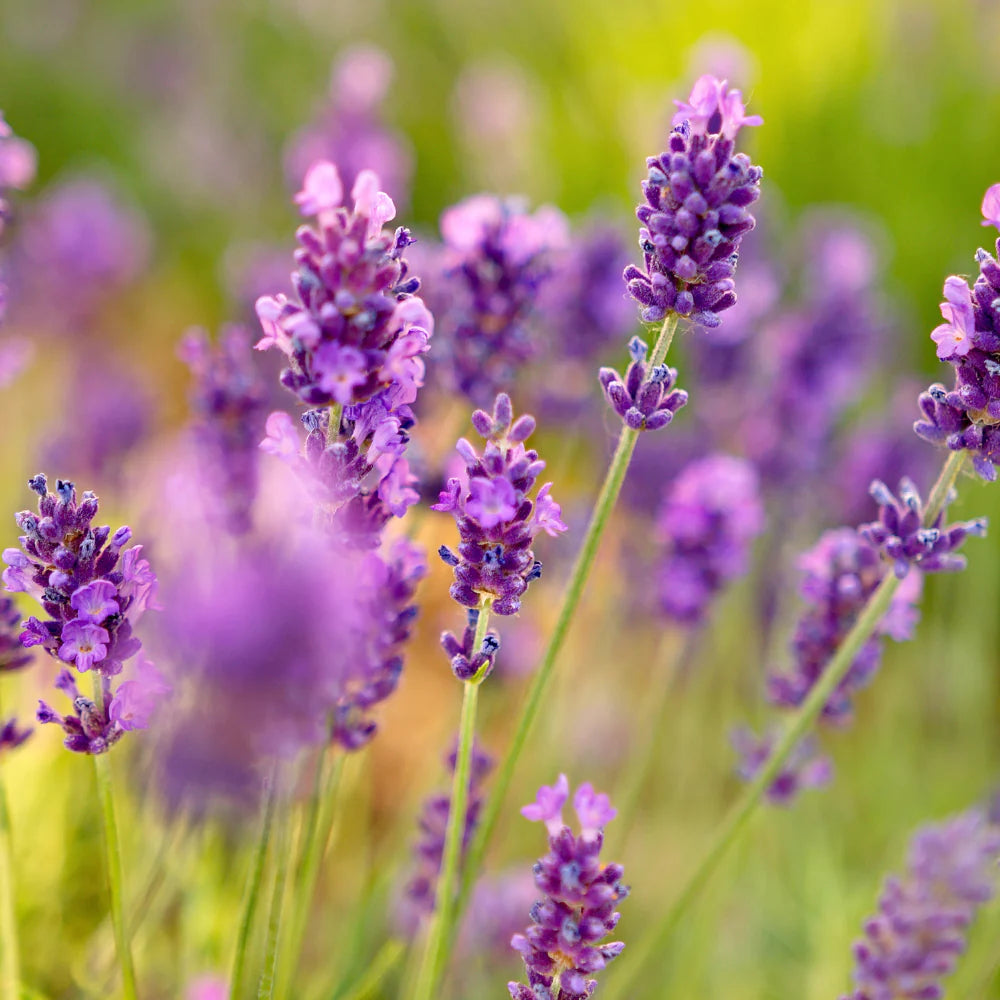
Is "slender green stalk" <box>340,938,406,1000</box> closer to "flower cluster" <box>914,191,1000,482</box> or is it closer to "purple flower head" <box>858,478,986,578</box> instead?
"purple flower head" <box>858,478,986,578</box>

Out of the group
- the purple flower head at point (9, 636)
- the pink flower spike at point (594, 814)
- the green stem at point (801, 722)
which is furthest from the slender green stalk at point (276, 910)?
the green stem at point (801, 722)

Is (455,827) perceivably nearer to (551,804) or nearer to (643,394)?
(551,804)

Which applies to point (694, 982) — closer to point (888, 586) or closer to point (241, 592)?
point (888, 586)

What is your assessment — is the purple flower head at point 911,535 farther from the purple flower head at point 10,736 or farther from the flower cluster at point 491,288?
the purple flower head at point 10,736

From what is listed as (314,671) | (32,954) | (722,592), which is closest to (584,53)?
(722,592)

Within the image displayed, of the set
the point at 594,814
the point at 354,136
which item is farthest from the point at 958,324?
the point at 354,136

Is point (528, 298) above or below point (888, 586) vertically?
above
